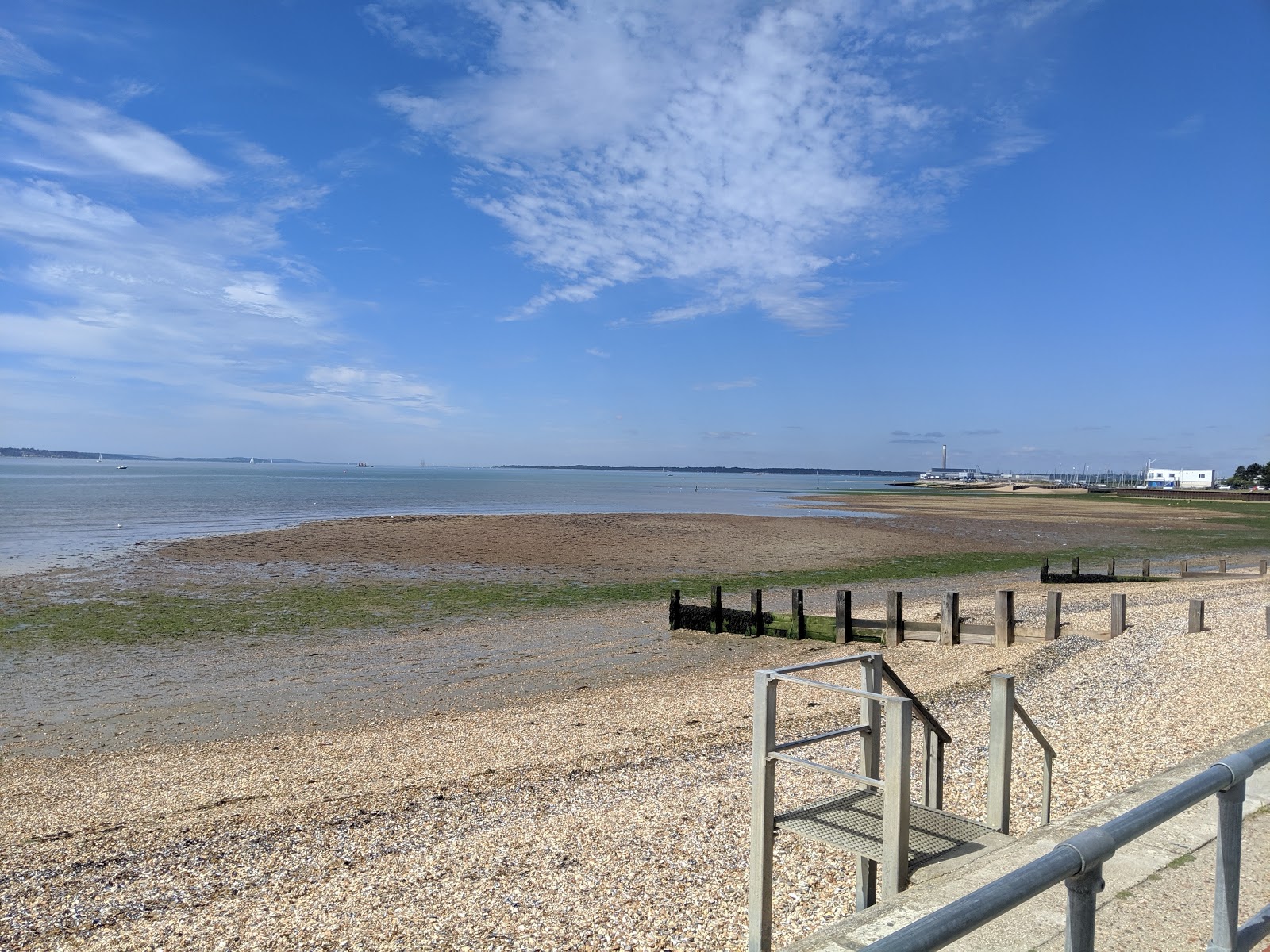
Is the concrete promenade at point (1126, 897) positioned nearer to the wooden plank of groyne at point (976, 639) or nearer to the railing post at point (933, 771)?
the railing post at point (933, 771)

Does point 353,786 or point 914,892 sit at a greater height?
point 914,892

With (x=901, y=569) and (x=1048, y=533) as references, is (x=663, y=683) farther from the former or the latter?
(x=1048, y=533)

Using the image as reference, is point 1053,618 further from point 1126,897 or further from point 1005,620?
point 1126,897

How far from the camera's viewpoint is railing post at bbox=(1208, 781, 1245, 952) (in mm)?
3135

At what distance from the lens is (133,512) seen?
59250 mm

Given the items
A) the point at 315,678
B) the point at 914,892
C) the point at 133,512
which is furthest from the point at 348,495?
the point at 914,892

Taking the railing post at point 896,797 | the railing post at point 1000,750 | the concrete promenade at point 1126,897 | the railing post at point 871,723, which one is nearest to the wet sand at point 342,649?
the railing post at point 871,723

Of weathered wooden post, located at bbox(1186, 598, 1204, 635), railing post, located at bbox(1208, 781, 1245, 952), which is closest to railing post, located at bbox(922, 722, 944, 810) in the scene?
railing post, located at bbox(1208, 781, 1245, 952)

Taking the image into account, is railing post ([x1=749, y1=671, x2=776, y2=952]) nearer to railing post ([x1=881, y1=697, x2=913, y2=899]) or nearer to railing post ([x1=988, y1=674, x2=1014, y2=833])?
railing post ([x1=881, y1=697, x2=913, y2=899])

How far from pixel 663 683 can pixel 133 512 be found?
58023 millimetres

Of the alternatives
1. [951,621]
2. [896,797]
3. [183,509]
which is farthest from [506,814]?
[183,509]

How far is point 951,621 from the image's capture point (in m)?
17.1

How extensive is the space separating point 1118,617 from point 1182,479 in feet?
560

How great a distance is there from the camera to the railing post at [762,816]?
5094 millimetres
